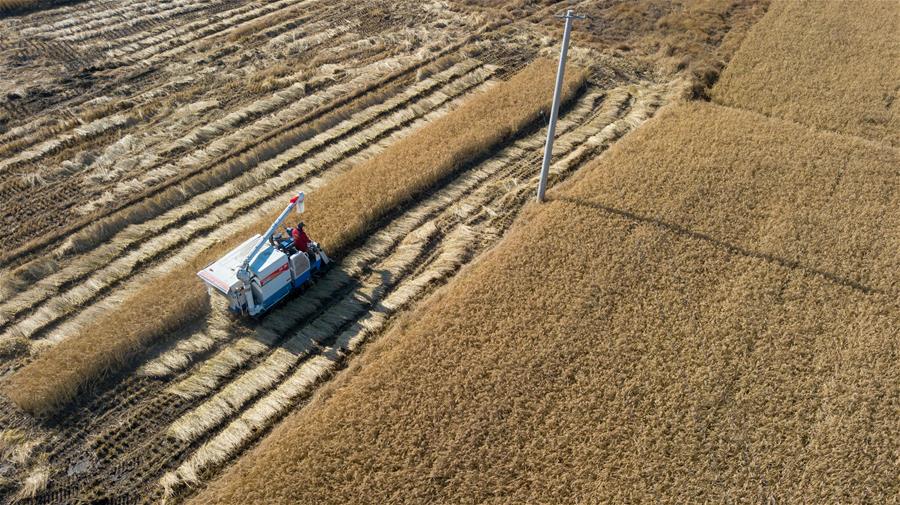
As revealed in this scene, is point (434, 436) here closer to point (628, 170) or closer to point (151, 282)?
point (151, 282)

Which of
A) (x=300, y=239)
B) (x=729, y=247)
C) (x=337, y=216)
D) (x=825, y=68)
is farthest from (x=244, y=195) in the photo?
(x=825, y=68)

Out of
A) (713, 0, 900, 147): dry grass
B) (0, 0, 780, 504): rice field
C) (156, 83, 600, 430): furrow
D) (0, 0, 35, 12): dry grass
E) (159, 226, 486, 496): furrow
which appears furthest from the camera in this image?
(0, 0, 35, 12): dry grass

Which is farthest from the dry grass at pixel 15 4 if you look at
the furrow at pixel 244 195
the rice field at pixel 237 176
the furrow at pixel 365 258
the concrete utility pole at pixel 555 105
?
the concrete utility pole at pixel 555 105

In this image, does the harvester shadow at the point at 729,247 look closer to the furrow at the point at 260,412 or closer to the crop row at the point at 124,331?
the furrow at the point at 260,412

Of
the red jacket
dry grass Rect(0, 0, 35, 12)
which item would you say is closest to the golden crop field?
the red jacket

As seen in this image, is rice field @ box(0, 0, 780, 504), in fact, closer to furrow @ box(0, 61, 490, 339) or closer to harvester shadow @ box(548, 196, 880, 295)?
furrow @ box(0, 61, 490, 339)

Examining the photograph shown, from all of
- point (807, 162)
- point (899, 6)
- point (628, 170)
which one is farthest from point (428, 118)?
point (899, 6)
